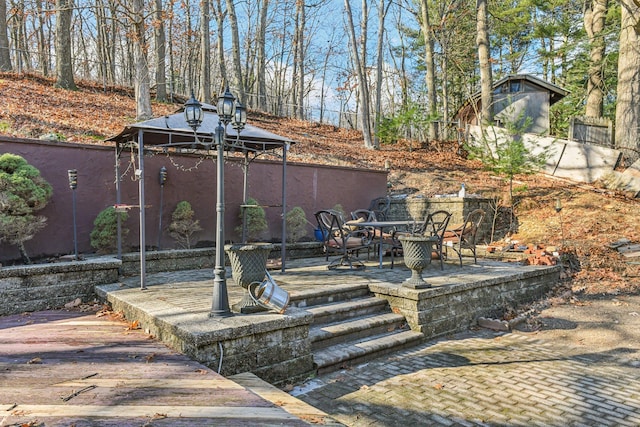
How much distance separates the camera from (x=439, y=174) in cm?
1098

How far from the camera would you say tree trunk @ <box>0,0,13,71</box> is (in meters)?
13.4

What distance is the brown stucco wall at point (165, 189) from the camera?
5441 millimetres

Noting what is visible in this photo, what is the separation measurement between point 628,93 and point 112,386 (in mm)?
11869

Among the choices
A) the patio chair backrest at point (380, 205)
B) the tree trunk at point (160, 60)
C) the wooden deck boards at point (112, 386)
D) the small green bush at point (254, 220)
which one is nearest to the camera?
the wooden deck boards at point (112, 386)

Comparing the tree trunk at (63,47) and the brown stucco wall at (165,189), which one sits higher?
the tree trunk at (63,47)

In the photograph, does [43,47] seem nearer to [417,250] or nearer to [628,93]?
[417,250]

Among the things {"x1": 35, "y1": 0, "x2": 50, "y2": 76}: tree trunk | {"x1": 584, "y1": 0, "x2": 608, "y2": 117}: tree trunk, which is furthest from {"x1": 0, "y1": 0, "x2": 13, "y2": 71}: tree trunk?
{"x1": 584, "y1": 0, "x2": 608, "y2": 117}: tree trunk

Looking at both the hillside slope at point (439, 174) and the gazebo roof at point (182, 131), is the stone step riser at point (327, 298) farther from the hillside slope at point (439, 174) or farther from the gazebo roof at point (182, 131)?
the hillside slope at point (439, 174)

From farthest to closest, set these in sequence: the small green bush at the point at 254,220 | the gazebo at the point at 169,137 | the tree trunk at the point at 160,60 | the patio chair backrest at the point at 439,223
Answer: the tree trunk at the point at 160,60, the small green bush at the point at 254,220, the patio chair backrest at the point at 439,223, the gazebo at the point at 169,137

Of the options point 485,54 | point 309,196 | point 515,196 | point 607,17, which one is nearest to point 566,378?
point 309,196

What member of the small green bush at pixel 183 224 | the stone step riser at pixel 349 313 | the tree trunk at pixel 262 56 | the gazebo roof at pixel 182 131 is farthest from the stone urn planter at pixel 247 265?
the tree trunk at pixel 262 56

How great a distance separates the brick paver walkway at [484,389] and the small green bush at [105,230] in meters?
3.73

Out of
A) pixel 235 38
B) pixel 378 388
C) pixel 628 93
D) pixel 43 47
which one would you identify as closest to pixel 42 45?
pixel 43 47

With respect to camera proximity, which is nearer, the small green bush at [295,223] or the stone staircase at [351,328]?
the stone staircase at [351,328]
